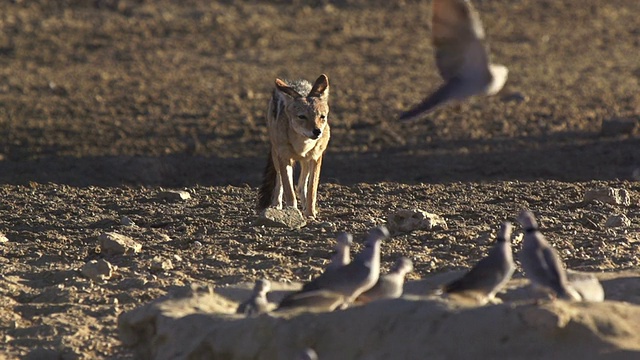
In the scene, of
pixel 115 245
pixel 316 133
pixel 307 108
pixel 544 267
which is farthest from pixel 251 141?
pixel 544 267

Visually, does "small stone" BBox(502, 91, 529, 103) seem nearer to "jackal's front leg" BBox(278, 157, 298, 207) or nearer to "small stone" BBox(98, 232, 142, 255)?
"jackal's front leg" BBox(278, 157, 298, 207)

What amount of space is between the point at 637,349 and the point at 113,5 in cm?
1678

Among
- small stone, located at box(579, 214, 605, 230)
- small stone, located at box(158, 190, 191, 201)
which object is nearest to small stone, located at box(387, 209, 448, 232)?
small stone, located at box(579, 214, 605, 230)

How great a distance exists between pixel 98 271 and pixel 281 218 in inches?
72.6

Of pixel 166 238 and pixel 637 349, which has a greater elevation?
pixel 637 349

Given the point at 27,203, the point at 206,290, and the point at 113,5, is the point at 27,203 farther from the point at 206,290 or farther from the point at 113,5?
the point at 113,5

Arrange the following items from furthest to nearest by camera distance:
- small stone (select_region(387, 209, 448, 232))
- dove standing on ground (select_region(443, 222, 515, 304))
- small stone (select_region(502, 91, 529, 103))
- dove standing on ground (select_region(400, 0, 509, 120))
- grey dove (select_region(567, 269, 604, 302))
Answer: small stone (select_region(502, 91, 529, 103)) → small stone (select_region(387, 209, 448, 232)) → dove standing on ground (select_region(400, 0, 509, 120)) → grey dove (select_region(567, 269, 604, 302)) → dove standing on ground (select_region(443, 222, 515, 304))

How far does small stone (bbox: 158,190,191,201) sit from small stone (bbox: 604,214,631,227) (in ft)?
10.9

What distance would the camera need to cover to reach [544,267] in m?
6.36

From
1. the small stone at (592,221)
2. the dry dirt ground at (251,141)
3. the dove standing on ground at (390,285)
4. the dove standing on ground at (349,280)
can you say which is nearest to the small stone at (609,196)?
the dry dirt ground at (251,141)

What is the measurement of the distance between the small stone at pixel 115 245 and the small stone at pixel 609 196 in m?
3.54

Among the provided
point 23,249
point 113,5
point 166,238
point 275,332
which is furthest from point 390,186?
point 113,5

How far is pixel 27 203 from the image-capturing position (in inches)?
422

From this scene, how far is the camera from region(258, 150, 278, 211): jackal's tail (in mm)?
10591
